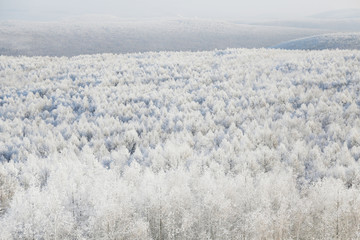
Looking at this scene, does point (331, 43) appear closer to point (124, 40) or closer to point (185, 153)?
point (185, 153)

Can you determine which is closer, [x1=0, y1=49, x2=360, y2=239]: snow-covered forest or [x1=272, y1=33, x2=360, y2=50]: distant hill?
[x1=0, y1=49, x2=360, y2=239]: snow-covered forest

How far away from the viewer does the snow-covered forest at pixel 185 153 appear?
446cm

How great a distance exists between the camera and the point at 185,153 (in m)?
7.47

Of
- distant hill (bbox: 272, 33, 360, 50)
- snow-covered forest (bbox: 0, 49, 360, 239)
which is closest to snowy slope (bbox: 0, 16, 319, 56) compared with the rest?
distant hill (bbox: 272, 33, 360, 50)

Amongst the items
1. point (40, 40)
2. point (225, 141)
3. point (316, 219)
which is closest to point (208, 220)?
point (316, 219)

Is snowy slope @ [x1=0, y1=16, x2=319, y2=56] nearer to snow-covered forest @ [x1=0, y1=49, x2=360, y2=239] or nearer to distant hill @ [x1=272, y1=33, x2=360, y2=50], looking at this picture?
distant hill @ [x1=272, y1=33, x2=360, y2=50]

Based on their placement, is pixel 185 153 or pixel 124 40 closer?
pixel 185 153

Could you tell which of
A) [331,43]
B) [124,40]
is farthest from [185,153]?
[124,40]

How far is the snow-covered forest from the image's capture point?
4461 mm

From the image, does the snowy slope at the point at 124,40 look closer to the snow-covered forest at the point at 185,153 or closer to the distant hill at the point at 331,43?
the distant hill at the point at 331,43

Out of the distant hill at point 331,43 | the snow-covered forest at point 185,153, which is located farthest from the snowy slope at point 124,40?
the snow-covered forest at point 185,153

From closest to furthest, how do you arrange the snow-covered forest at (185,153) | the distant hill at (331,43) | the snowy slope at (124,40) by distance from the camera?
1. the snow-covered forest at (185,153)
2. the distant hill at (331,43)
3. the snowy slope at (124,40)

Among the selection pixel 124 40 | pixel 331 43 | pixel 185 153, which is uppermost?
pixel 124 40

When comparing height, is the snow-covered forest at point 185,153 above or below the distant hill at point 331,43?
below
